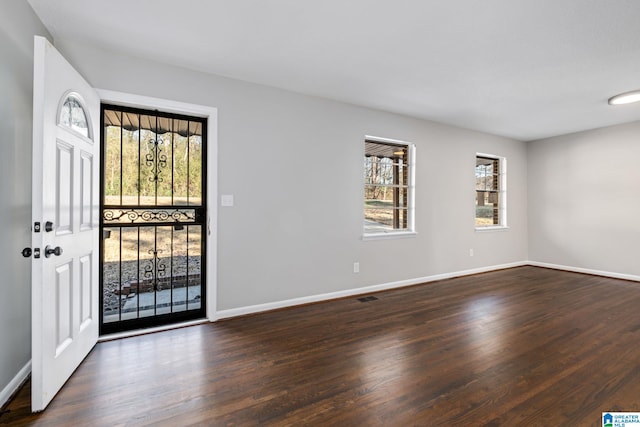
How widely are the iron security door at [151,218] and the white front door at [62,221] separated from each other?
0.93ft

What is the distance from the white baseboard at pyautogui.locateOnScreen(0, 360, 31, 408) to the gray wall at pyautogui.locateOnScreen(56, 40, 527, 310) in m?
1.50

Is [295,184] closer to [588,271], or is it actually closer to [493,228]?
[493,228]

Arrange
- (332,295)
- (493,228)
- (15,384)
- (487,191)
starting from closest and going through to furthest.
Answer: (15,384) < (332,295) < (493,228) < (487,191)

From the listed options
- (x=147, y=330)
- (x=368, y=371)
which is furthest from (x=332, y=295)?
(x=147, y=330)

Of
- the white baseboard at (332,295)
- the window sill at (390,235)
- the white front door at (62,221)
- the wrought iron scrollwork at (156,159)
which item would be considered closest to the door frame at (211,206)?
the white baseboard at (332,295)

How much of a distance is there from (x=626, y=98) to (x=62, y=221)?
5867 millimetres

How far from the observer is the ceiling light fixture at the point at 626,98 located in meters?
3.65

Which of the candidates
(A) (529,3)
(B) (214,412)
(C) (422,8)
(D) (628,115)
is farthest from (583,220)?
(B) (214,412)

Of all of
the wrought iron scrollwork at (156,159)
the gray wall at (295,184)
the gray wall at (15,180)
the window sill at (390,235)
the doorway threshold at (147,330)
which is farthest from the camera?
the window sill at (390,235)

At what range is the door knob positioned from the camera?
1.82 metres

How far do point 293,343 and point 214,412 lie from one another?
0.99m

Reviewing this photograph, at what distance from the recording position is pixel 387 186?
4.67m

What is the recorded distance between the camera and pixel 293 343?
270 cm

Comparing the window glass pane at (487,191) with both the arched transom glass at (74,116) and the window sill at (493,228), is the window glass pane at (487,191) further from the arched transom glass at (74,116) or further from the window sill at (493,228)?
the arched transom glass at (74,116)
